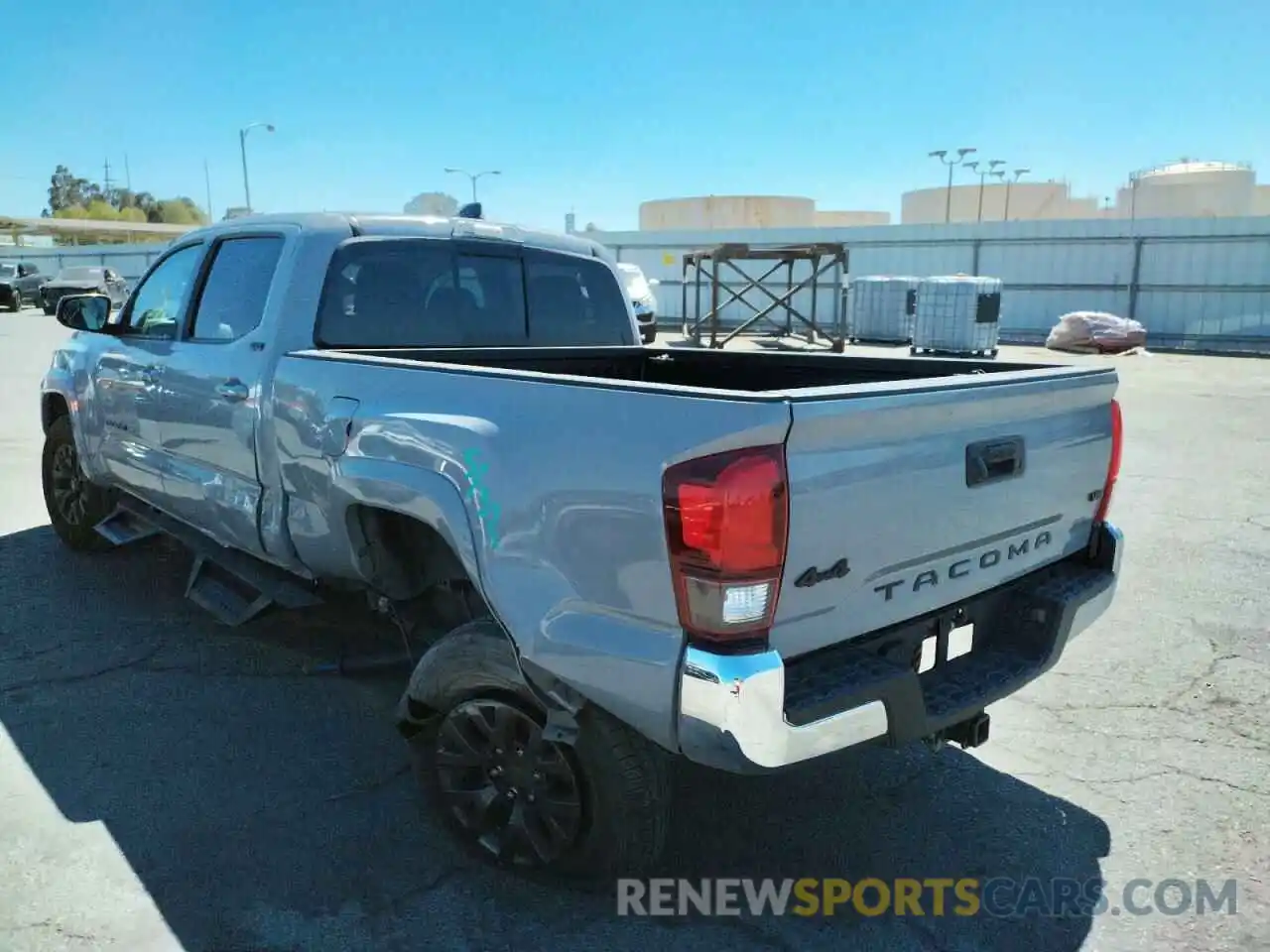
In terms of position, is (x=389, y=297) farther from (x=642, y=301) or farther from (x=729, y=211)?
(x=729, y=211)

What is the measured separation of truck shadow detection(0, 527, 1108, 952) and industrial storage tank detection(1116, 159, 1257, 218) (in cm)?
7117

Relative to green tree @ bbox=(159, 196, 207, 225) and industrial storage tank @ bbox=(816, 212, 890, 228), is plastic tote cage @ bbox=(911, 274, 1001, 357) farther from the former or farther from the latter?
green tree @ bbox=(159, 196, 207, 225)

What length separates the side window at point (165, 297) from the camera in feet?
14.8

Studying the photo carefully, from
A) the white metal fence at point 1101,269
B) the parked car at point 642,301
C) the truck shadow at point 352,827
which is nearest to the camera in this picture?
the truck shadow at point 352,827

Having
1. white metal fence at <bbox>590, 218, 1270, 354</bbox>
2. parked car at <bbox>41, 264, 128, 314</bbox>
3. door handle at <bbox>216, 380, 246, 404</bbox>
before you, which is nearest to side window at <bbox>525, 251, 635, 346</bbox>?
door handle at <bbox>216, 380, 246, 404</bbox>

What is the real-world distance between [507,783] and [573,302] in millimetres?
2619

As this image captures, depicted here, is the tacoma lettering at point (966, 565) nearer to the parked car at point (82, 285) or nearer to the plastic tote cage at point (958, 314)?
the plastic tote cage at point (958, 314)

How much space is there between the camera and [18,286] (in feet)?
116

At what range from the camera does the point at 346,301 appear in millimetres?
3793

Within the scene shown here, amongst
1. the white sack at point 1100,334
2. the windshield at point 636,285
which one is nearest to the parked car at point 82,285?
the windshield at point 636,285

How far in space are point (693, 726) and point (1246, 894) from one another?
1885mm

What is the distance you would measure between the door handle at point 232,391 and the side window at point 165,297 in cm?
83

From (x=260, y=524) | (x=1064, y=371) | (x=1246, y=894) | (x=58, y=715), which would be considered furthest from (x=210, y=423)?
(x=1246, y=894)

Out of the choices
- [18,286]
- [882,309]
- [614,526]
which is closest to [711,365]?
[614,526]
